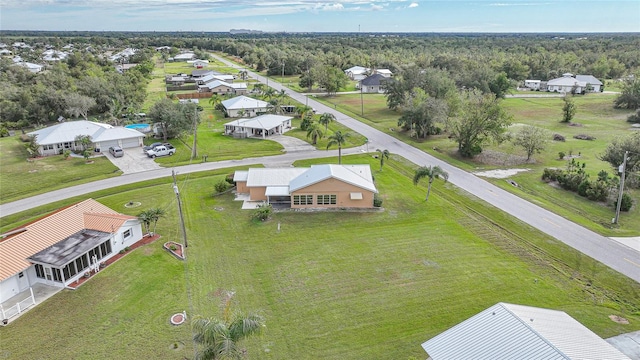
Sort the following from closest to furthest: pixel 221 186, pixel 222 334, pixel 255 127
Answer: pixel 222 334 < pixel 221 186 < pixel 255 127

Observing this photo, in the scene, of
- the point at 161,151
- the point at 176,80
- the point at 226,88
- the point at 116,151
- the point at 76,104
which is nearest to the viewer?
the point at 116,151

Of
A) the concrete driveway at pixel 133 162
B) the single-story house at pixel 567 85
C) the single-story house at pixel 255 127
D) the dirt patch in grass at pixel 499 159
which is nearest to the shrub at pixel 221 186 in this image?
the concrete driveway at pixel 133 162

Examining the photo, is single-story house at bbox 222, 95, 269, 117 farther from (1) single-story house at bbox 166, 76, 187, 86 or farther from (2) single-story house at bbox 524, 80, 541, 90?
(2) single-story house at bbox 524, 80, 541, 90

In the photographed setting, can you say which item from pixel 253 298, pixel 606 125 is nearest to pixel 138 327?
pixel 253 298

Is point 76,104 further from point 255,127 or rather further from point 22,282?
point 22,282

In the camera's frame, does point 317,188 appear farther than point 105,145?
No

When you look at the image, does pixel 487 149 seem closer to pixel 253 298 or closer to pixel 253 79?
pixel 253 298

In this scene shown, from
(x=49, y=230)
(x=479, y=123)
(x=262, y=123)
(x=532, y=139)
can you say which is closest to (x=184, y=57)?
(x=262, y=123)
